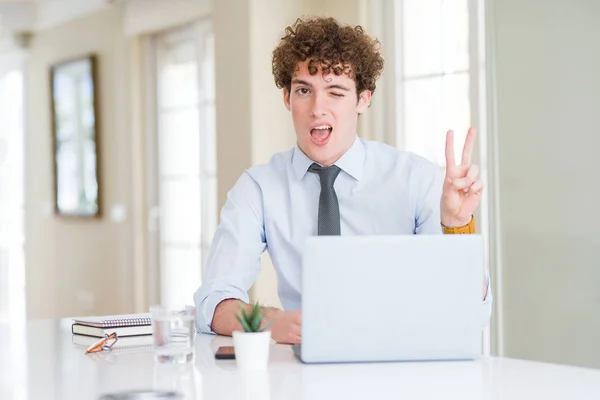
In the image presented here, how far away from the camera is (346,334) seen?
1.68m

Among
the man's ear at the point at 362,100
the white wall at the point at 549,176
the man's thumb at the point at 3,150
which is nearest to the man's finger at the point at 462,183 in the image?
the man's ear at the point at 362,100

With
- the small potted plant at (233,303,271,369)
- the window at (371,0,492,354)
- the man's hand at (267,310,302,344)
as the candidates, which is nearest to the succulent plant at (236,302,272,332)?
the small potted plant at (233,303,271,369)

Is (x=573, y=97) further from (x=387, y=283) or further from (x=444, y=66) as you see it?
(x=387, y=283)

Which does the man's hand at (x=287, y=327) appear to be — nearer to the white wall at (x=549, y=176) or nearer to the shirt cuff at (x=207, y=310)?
the shirt cuff at (x=207, y=310)

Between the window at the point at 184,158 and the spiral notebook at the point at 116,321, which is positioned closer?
the spiral notebook at the point at 116,321

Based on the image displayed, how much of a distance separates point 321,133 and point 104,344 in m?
0.84

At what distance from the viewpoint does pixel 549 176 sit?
334cm

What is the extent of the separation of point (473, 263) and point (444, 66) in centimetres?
258

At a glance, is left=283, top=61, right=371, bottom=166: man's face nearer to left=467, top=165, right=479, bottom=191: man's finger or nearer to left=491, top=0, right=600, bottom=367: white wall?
left=467, top=165, right=479, bottom=191: man's finger

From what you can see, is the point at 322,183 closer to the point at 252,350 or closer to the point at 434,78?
the point at 252,350

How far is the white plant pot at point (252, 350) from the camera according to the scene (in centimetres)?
167

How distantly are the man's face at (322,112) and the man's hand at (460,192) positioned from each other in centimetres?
48

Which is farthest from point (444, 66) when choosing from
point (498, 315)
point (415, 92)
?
point (498, 315)

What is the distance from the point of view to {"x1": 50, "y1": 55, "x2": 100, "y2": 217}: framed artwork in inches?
261
